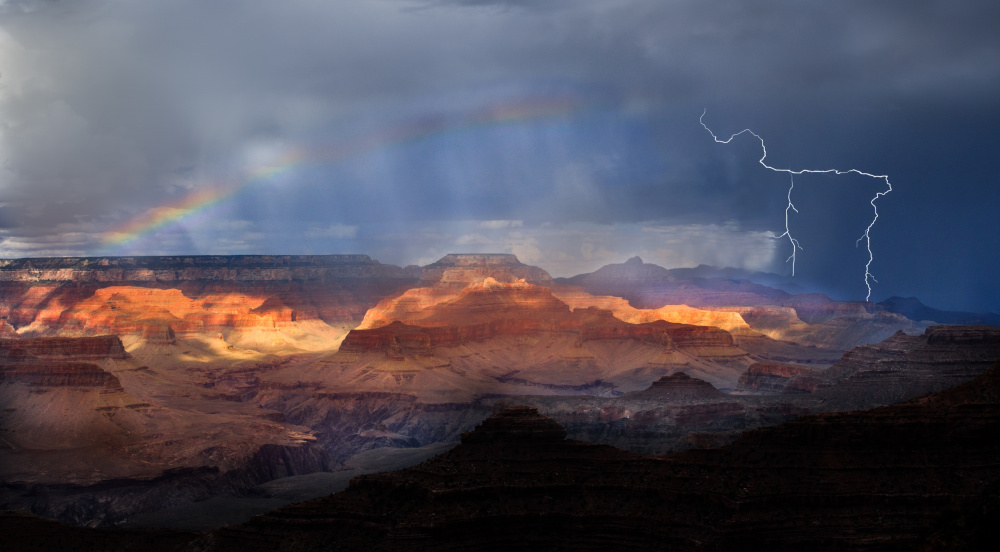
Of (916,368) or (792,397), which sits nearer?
(916,368)

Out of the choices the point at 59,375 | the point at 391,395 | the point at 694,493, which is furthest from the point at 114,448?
the point at 694,493

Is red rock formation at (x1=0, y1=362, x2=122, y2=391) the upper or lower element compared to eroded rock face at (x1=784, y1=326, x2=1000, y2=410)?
lower

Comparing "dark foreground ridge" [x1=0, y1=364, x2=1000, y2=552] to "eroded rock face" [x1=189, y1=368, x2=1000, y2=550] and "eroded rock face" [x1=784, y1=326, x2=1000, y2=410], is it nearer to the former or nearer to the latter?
"eroded rock face" [x1=189, y1=368, x2=1000, y2=550]

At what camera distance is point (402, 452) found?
10506 cm

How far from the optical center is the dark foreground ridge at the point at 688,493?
42000mm

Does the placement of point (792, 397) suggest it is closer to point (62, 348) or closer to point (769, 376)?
point (769, 376)

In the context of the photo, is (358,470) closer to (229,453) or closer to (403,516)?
(229,453)

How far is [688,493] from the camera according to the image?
44062mm

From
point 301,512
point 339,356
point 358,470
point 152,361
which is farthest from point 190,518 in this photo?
point 152,361

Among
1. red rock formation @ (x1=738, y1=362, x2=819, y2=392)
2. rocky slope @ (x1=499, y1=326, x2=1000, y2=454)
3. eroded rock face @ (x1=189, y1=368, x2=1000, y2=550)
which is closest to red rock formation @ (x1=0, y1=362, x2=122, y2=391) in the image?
rocky slope @ (x1=499, y1=326, x2=1000, y2=454)

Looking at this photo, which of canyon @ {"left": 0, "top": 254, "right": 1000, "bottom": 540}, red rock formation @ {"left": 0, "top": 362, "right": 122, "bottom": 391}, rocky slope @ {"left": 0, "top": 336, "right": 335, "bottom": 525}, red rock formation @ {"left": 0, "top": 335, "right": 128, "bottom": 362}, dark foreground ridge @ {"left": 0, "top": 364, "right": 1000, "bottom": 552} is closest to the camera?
dark foreground ridge @ {"left": 0, "top": 364, "right": 1000, "bottom": 552}

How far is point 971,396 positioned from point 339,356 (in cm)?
13223

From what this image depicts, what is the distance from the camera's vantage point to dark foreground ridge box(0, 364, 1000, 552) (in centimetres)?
4200

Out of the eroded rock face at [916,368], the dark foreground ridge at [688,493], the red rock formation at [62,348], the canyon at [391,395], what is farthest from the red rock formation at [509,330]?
the dark foreground ridge at [688,493]
